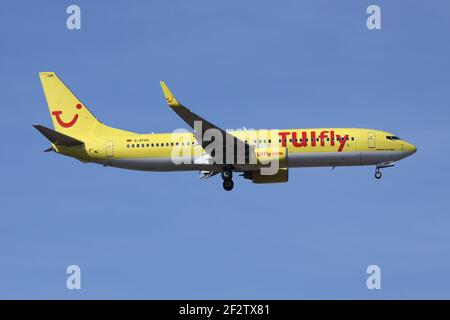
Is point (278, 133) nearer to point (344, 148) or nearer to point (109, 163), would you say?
point (344, 148)

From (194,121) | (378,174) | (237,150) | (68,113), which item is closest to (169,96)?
(194,121)

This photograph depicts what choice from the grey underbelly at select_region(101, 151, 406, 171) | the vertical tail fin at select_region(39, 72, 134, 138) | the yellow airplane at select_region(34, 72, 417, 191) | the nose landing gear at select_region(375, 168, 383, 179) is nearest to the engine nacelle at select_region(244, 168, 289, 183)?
the yellow airplane at select_region(34, 72, 417, 191)

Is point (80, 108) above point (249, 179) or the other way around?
above

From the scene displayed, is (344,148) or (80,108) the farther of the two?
(80,108)

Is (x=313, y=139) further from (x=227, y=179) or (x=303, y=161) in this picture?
(x=227, y=179)

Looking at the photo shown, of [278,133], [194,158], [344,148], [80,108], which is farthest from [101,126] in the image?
[344,148]

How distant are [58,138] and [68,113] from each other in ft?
19.1

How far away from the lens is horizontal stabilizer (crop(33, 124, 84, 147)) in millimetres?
80562

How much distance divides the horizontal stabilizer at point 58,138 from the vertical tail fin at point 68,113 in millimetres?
3006

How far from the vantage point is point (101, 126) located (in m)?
86.2

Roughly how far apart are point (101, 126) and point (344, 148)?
70.7ft

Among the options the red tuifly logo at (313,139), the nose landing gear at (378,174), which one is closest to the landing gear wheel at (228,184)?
the red tuifly logo at (313,139)

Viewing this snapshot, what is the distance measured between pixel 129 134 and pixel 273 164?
43.3 ft

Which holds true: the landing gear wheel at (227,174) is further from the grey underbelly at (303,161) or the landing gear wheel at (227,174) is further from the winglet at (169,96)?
the winglet at (169,96)
